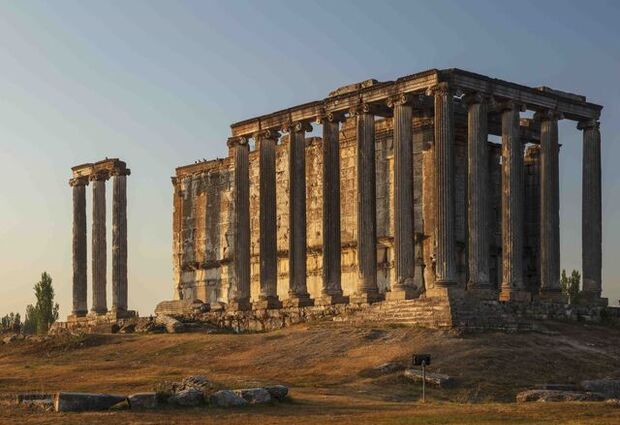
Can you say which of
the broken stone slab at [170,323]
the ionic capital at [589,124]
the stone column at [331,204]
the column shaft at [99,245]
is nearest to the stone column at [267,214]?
the broken stone slab at [170,323]

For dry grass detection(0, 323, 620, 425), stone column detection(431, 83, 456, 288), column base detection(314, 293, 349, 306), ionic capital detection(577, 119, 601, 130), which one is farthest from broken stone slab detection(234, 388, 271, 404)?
ionic capital detection(577, 119, 601, 130)

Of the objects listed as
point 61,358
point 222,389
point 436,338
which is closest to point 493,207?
point 436,338

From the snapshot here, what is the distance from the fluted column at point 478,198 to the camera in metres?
46.6

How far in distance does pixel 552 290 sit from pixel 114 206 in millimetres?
25765

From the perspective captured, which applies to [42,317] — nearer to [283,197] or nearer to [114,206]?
[114,206]

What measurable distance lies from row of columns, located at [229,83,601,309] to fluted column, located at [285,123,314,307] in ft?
0.15

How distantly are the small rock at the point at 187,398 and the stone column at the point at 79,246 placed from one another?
38203mm

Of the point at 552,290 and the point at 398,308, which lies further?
the point at 552,290

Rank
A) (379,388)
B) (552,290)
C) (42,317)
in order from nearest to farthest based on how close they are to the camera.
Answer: (379,388) → (552,290) → (42,317)

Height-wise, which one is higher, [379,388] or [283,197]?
[283,197]

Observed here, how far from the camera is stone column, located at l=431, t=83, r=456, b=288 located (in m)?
45.8

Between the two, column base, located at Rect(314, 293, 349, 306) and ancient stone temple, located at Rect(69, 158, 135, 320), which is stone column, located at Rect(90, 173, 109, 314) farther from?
column base, located at Rect(314, 293, 349, 306)

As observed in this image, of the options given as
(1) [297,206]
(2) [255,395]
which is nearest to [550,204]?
(1) [297,206]

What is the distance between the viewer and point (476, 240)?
4672 cm
